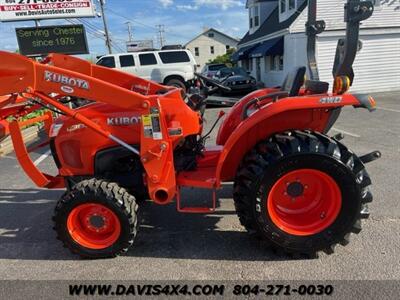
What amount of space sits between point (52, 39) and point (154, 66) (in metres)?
3.87

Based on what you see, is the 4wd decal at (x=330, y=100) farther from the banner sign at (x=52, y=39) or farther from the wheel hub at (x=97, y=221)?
the banner sign at (x=52, y=39)

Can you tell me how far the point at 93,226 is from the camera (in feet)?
10.3

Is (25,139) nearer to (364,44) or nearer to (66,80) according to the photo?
(66,80)

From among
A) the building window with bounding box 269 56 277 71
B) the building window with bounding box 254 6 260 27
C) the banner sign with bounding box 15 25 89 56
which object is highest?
the building window with bounding box 254 6 260 27

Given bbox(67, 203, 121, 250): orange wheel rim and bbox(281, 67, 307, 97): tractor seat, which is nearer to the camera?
bbox(67, 203, 121, 250): orange wheel rim

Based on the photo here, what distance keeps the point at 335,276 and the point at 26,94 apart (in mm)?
2804

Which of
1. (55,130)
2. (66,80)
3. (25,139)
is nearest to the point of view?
(66,80)

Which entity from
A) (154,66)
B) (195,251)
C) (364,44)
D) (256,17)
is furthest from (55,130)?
(256,17)

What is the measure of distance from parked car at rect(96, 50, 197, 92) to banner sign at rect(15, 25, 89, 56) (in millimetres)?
2039

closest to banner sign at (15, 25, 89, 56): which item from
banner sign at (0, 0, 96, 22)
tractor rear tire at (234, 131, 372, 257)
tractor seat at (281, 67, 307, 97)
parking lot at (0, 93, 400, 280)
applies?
banner sign at (0, 0, 96, 22)

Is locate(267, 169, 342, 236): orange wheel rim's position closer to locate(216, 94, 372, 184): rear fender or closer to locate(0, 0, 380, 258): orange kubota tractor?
locate(0, 0, 380, 258): orange kubota tractor

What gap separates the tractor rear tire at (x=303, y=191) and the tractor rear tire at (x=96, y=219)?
3.05 ft

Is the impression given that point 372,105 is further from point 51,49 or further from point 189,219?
point 51,49

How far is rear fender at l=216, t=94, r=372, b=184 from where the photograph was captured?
9.07ft
